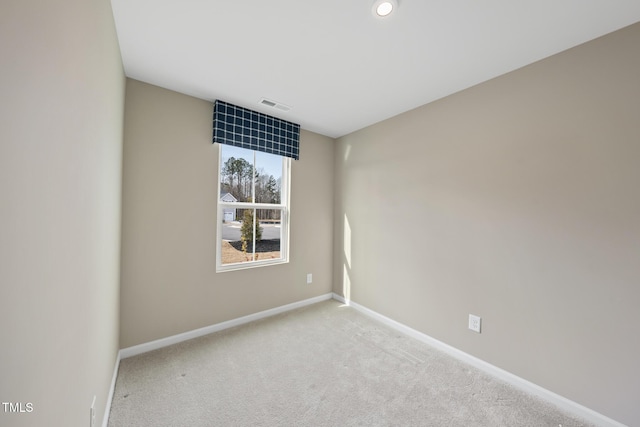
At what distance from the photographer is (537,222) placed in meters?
1.82

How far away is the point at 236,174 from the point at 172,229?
0.89m

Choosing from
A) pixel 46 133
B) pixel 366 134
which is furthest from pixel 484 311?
pixel 46 133

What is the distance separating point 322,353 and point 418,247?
141 centimetres

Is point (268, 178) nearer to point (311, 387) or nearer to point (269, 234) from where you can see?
point (269, 234)

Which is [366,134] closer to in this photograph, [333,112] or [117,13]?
[333,112]

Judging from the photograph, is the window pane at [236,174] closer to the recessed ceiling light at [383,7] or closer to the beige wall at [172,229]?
the beige wall at [172,229]

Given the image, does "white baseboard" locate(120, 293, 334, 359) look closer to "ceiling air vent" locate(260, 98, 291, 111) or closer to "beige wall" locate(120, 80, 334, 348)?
"beige wall" locate(120, 80, 334, 348)

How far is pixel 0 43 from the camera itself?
0.48 metres

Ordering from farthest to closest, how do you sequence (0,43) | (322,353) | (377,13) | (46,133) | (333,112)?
(333,112), (322,353), (377,13), (46,133), (0,43)

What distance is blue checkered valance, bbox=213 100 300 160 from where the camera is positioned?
2.56 meters

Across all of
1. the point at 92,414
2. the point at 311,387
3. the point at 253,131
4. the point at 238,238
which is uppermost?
the point at 253,131

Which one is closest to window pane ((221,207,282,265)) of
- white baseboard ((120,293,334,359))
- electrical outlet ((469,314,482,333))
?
white baseboard ((120,293,334,359))

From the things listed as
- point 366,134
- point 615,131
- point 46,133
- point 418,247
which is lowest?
point 418,247

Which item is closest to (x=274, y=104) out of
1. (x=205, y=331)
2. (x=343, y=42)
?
(x=343, y=42)
